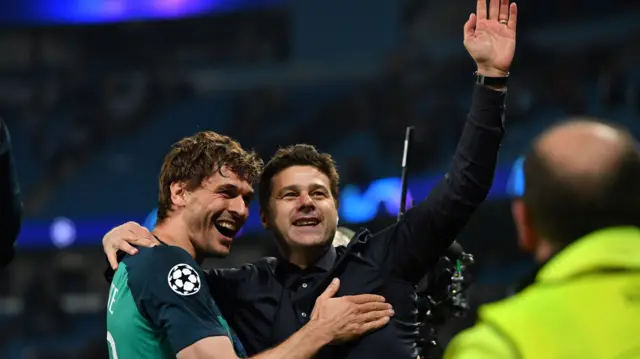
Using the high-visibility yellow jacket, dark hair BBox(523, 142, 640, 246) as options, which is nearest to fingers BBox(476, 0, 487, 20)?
dark hair BBox(523, 142, 640, 246)

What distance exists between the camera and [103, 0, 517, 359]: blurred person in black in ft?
11.3

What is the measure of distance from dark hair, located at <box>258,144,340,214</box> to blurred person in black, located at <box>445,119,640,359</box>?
6.97 ft

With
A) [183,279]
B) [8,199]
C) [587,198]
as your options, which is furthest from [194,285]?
[587,198]

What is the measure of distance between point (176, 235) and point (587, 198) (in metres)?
2.12

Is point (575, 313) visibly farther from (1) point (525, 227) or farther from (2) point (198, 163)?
(2) point (198, 163)

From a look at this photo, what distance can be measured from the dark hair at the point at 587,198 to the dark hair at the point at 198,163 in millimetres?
2066

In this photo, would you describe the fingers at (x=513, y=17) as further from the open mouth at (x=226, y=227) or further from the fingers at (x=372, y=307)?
the open mouth at (x=226, y=227)

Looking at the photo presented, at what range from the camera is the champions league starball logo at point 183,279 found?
133 inches

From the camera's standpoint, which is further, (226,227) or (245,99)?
(245,99)

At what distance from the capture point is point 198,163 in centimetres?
389

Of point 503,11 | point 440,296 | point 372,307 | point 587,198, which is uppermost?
point 503,11

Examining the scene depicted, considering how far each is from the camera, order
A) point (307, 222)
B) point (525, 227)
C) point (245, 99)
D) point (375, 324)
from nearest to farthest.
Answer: point (525, 227) → point (375, 324) → point (307, 222) → point (245, 99)

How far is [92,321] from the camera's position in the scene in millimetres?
16469

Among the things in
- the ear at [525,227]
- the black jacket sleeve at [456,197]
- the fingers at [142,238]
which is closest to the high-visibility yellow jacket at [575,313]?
the ear at [525,227]
